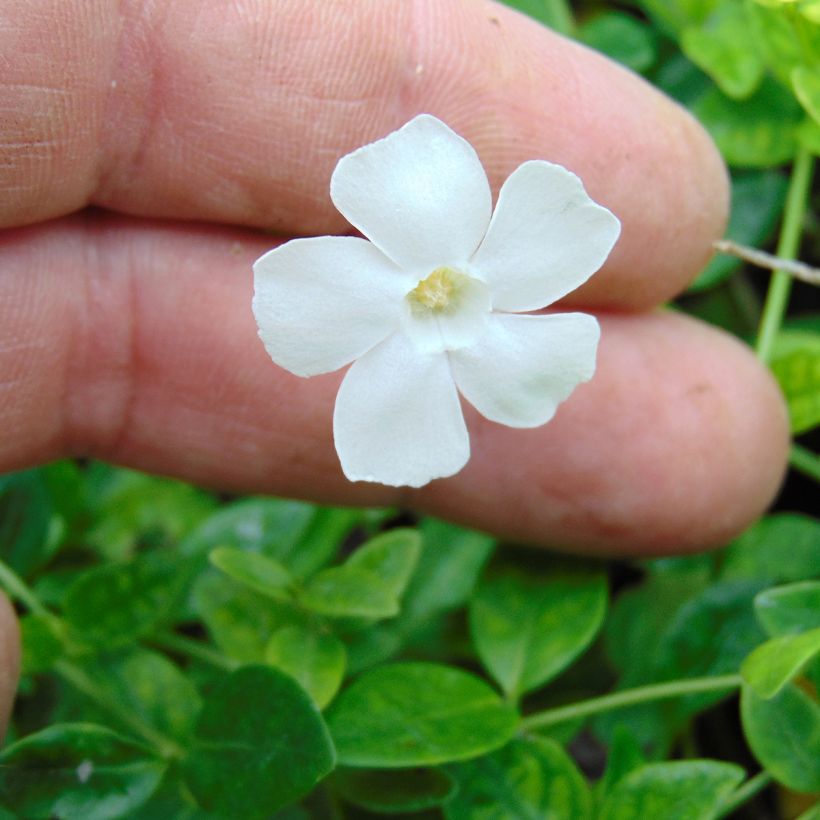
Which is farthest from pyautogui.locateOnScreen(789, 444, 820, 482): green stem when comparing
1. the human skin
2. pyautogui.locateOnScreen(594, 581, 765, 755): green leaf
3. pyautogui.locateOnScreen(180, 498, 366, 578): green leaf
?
pyautogui.locateOnScreen(180, 498, 366, 578): green leaf

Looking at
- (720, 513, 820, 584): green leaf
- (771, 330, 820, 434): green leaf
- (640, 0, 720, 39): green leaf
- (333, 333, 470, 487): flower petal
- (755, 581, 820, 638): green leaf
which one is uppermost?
(640, 0, 720, 39): green leaf

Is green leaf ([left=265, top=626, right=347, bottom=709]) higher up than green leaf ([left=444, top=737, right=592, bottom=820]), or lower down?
higher up

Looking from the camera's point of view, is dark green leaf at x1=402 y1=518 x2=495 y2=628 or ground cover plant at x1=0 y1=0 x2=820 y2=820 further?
dark green leaf at x1=402 y1=518 x2=495 y2=628

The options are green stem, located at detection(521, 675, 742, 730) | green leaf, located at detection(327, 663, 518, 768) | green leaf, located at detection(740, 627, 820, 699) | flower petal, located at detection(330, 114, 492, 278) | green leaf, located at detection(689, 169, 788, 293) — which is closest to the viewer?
flower petal, located at detection(330, 114, 492, 278)

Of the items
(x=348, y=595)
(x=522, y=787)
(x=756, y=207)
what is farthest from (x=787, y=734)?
(x=756, y=207)

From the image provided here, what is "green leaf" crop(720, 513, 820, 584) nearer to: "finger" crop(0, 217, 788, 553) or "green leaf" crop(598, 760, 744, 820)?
"finger" crop(0, 217, 788, 553)

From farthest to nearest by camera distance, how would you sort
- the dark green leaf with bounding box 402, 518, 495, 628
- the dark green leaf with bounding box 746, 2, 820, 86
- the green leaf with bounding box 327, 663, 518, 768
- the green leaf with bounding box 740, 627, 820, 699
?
1. the dark green leaf with bounding box 402, 518, 495, 628
2. the dark green leaf with bounding box 746, 2, 820, 86
3. the green leaf with bounding box 327, 663, 518, 768
4. the green leaf with bounding box 740, 627, 820, 699

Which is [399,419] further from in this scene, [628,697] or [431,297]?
[628,697]

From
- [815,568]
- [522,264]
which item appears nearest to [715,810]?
[815,568]
